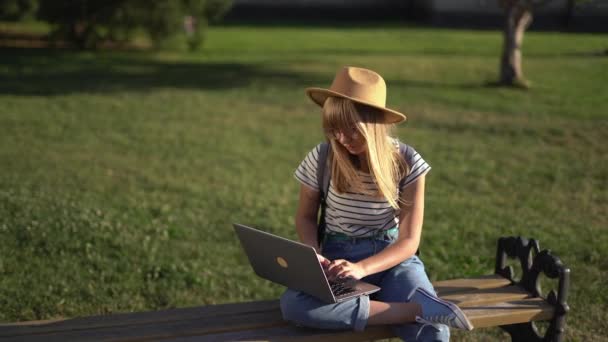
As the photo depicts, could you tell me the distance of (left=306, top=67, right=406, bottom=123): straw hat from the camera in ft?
9.98

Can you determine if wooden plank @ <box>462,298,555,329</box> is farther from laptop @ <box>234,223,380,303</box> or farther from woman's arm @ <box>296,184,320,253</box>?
woman's arm @ <box>296,184,320,253</box>

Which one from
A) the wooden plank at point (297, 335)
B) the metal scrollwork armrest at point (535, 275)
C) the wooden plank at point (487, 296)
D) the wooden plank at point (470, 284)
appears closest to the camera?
the wooden plank at point (297, 335)

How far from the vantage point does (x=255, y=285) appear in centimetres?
484

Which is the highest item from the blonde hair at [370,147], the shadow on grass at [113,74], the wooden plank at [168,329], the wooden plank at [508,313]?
the blonde hair at [370,147]

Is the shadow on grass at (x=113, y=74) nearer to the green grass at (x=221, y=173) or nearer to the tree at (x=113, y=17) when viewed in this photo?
the green grass at (x=221, y=173)

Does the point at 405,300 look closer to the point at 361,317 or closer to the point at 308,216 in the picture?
the point at 361,317

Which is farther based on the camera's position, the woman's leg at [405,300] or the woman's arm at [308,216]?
the woman's arm at [308,216]

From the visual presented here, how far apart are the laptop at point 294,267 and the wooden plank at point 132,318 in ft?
0.57

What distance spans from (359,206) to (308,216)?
273 mm

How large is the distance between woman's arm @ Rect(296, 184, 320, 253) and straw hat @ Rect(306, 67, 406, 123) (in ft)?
1.67

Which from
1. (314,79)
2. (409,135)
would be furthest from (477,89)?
(409,135)

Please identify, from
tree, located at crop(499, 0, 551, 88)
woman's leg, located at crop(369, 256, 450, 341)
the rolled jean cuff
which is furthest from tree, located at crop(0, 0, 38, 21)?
the rolled jean cuff

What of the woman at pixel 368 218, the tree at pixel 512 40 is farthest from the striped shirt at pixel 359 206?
the tree at pixel 512 40

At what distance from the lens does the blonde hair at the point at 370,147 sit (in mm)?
3080
